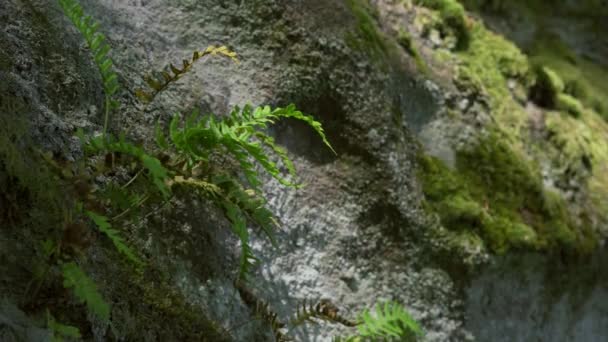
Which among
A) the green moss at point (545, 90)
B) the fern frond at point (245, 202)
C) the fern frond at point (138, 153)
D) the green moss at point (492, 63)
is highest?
the fern frond at point (138, 153)

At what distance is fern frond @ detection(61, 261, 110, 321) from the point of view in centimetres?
219

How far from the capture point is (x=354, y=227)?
425 cm

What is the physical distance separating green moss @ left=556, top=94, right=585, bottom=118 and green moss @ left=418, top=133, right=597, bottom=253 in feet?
3.83

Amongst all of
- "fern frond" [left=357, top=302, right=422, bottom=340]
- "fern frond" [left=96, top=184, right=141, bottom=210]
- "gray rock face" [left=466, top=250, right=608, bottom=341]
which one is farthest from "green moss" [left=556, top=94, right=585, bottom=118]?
"fern frond" [left=96, top=184, right=141, bottom=210]

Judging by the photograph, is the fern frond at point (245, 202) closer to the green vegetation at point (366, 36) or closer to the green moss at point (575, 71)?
the green vegetation at point (366, 36)

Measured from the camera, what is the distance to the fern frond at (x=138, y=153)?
7.86 ft

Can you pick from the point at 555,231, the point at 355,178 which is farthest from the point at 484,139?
the point at 355,178

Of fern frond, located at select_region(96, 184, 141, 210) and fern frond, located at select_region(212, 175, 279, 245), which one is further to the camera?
fern frond, located at select_region(212, 175, 279, 245)

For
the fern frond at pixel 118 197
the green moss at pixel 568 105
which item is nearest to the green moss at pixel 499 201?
the green moss at pixel 568 105

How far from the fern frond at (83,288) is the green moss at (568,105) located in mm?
Answer: 5307

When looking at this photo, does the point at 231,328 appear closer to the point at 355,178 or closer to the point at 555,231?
the point at 355,178

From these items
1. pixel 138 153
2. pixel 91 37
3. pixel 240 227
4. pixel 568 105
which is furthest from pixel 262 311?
pixel 568 105

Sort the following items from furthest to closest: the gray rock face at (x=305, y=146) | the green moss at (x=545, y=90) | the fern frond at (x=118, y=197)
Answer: the green moss at (x=545, y=90) < the gray rock face at (x=305, y=146) < the fern frond at (x=118, y=197)

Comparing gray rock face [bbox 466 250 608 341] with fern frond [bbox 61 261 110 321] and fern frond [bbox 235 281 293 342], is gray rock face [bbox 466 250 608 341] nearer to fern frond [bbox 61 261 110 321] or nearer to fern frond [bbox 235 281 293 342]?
fern frond [bbox 235 281 293 342]
